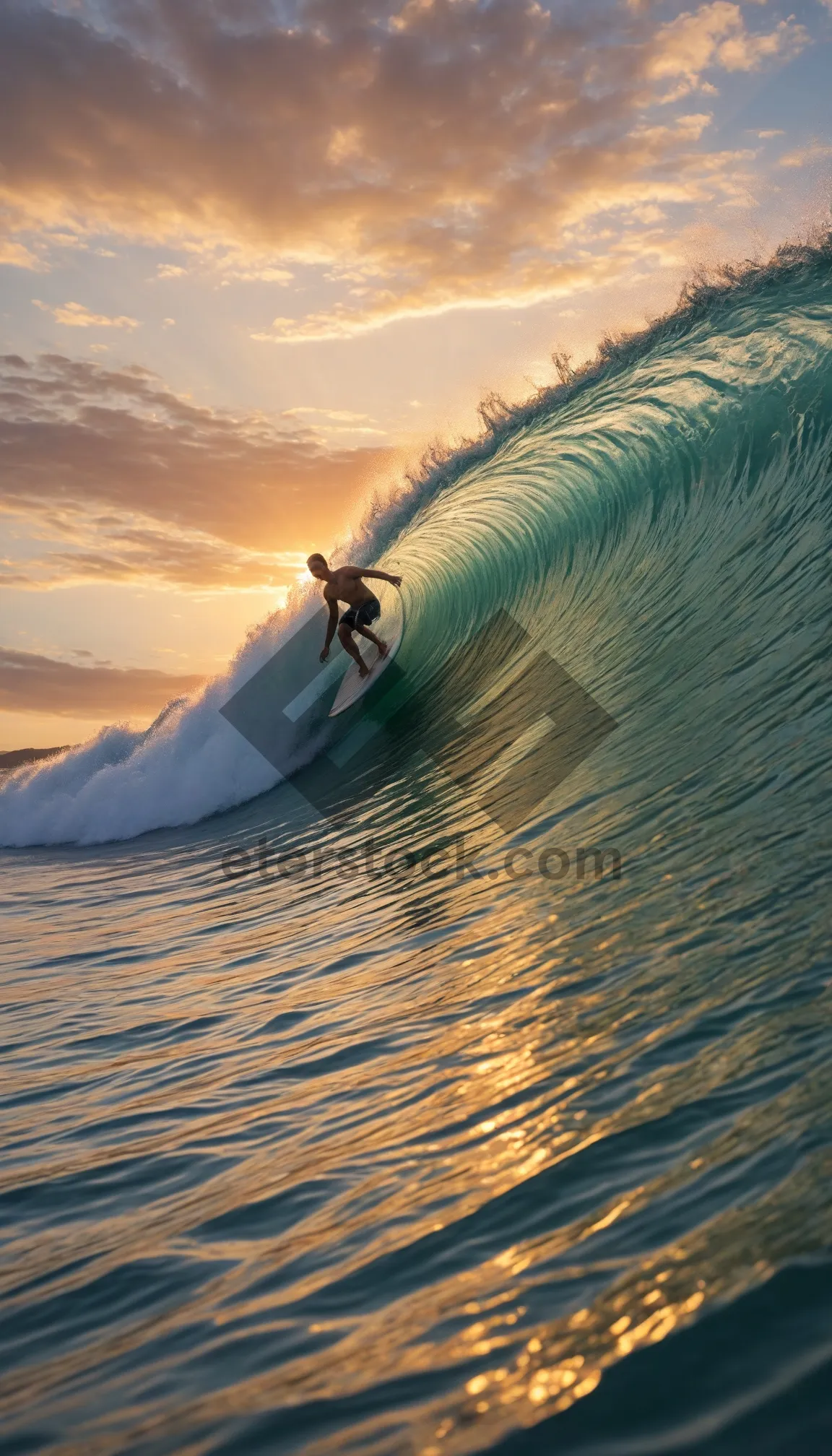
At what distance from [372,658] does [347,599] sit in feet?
4.20

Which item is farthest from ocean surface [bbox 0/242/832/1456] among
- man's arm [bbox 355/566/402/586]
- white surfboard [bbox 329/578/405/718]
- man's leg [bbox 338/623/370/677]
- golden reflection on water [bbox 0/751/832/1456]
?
white surfboard [bbox 329/578/405/718]

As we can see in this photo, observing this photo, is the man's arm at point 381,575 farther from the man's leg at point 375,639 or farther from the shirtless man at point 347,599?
the man's leg at point 375,639

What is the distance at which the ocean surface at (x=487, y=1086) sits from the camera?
1.58 metres

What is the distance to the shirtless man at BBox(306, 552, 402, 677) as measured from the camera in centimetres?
995

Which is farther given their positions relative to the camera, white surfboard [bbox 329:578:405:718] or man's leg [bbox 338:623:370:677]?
white surfboard [bbox 329:578:405:718]

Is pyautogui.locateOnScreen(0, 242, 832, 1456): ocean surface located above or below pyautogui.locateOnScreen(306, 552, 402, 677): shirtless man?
below

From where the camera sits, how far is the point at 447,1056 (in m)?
2.97

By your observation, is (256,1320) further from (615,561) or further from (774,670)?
(615,561)

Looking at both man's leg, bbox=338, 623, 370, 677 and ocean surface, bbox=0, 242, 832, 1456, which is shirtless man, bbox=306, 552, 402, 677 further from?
ocean surface, bbox=0, 242, 832, 1456

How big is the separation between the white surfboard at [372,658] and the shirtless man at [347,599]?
1.01ft

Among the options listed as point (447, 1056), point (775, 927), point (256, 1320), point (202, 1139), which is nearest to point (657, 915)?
point (775, 927)

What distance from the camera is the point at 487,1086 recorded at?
105 inches

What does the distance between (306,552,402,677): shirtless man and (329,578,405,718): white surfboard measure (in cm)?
31

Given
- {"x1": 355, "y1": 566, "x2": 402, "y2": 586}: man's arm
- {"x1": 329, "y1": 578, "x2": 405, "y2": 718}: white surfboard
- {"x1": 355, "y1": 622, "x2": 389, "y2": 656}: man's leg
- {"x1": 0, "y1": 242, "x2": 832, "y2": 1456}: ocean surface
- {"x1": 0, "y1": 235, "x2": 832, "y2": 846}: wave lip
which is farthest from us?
{"x1": 329, "y1": 578, "x2": 405, "y2": 718}: white surfboard
